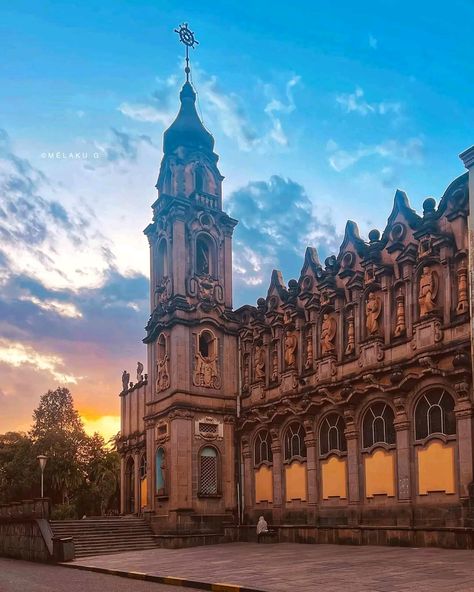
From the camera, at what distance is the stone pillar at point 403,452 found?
28781 millimetres

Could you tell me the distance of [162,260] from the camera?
142 ft

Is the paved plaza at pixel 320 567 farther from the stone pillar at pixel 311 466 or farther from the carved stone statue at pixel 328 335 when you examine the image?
the carved stone statue at pixel 328 335

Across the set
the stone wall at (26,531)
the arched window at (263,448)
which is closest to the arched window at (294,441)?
the arched window at (263,448)

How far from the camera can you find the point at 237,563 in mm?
24172

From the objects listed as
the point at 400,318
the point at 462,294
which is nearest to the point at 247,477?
the point at 400,318

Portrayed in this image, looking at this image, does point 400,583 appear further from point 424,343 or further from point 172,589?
point 424,343

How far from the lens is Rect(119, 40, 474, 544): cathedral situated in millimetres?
27922

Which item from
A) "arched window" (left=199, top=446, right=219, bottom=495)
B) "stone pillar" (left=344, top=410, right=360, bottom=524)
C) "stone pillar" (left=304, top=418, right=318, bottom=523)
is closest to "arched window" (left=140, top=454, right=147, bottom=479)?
"arched window" (left=199, top=446, right=219, bottom=495)

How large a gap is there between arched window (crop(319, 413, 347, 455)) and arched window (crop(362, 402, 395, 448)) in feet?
5.41

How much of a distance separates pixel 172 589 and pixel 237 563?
6.02 meters

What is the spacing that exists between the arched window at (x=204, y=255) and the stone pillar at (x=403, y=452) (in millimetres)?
16284

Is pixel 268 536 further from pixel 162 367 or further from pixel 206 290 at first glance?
pixel 206 290

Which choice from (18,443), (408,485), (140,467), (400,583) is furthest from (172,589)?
(18,443)

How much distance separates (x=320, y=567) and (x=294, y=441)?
1550 centimetres
